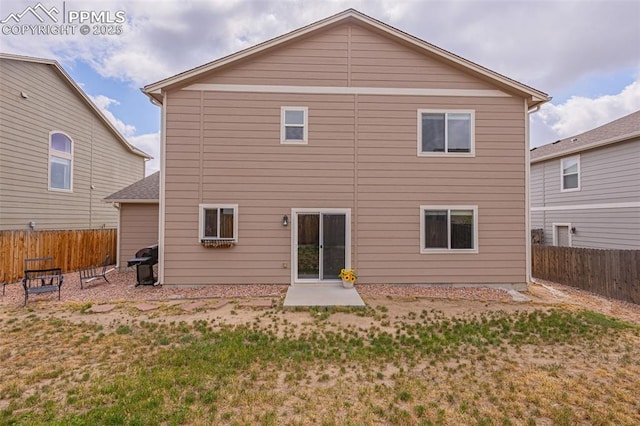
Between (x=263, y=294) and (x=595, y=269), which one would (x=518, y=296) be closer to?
(x=595, y=269)

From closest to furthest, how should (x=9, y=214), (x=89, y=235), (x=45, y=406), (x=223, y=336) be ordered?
(x=45, y=406) → (x=223, y=336) → (x=9, y=214) → (x=89, y=235)

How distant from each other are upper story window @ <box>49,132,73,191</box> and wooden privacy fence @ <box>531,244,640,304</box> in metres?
18.4

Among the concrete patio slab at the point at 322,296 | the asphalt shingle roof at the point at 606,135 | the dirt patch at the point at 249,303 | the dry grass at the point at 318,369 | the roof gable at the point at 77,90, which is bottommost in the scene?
the dry grass at the point at 318,369

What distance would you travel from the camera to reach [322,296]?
22.7ft

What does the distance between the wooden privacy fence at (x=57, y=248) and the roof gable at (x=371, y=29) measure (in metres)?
5.95

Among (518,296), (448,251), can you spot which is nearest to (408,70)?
(448,251)

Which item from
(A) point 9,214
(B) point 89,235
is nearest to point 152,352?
(B) point 89,235

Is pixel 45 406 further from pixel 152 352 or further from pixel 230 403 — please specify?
pixel 230 403

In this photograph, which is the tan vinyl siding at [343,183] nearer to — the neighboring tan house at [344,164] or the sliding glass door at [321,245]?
the neighboring tan house at [344,164]

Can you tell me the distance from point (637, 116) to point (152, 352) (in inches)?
728

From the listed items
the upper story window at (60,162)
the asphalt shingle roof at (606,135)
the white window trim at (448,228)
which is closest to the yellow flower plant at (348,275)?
the white window trim at (448,228)

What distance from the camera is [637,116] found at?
39.6 ft

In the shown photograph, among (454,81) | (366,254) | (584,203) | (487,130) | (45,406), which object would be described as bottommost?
(45,406)

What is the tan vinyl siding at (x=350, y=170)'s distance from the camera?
7.85 meters
